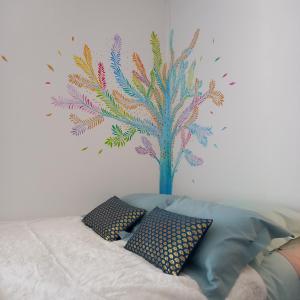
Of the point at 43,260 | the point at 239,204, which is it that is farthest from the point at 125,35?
the point at 43,260

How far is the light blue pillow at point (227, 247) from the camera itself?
1.22 meters

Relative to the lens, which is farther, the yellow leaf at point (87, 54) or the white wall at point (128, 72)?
the yellow leaf at point (87, 54)

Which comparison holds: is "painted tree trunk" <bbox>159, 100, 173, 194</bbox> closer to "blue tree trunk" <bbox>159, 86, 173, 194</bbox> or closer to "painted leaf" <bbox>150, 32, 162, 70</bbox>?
"blue tree trunk" <bbox>159, 86, 173, 194</bbox>

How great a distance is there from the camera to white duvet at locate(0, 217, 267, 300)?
3.65ft

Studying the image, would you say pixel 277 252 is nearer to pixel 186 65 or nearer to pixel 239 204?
pixel 239 204

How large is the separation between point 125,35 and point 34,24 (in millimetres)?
740

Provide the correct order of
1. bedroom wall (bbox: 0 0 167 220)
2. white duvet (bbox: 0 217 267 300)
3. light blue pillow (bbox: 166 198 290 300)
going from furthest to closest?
bedroom wall (bbox: 0 0 167 220)
light blue pillow (bbox: 166 198 290 300)
white duvet (bbox: 0 217 267 300)

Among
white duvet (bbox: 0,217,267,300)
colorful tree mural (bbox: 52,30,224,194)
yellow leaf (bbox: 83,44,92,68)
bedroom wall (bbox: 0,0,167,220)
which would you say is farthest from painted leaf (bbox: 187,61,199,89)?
white duvet (bbox: 0,217,267,300)

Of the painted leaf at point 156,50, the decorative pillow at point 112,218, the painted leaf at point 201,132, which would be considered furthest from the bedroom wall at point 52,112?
the painted leaf at point 201,132

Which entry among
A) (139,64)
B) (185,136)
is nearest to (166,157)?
(185,136)

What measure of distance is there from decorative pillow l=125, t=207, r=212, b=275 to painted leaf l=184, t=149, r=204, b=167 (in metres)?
0.89

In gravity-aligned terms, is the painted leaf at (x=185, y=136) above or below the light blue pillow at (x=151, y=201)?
above

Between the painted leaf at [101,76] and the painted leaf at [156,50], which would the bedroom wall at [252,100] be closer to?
the painted leaf at [156,50]

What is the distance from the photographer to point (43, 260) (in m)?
1.41
